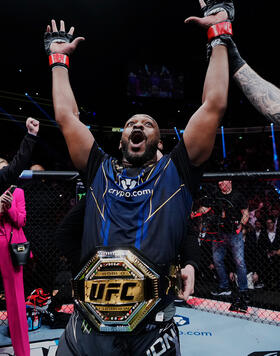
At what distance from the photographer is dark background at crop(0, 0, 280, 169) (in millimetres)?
7484

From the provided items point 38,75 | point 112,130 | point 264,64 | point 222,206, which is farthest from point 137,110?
point 222,206

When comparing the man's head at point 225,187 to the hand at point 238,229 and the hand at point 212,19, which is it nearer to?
the hand at point 238,229

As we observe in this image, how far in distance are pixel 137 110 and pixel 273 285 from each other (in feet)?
46.9

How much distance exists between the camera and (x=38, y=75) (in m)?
13.9

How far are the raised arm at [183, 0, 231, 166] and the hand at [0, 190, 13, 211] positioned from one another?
5.91 feet

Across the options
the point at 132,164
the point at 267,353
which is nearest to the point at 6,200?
the point at 132,164

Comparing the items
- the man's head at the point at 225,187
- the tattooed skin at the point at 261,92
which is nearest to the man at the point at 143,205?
the tattooed skin at the point at 261,92

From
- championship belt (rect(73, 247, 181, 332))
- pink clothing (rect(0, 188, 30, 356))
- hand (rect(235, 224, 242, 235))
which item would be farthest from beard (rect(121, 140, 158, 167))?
hand (rect(235, 224, 242, 235))

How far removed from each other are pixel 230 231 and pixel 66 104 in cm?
348

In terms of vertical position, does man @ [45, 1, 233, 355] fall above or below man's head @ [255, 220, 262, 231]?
above

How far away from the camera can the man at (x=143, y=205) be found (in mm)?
1061

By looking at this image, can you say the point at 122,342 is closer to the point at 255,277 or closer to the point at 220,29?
the point at 220,29

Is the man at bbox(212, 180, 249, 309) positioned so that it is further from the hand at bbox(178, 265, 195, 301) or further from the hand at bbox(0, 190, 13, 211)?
the hand at bbox(178, 265, 195, 301)

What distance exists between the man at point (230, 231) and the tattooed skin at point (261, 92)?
2.60 m
